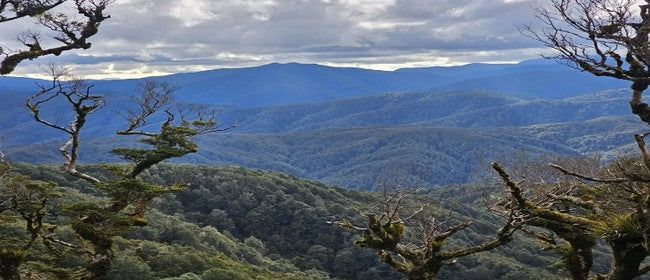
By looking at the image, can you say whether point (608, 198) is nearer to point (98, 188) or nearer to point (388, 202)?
point (388, 202)

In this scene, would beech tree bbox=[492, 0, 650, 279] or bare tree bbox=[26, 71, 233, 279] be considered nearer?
beech tree bbox=[492, 0, 650, 279]

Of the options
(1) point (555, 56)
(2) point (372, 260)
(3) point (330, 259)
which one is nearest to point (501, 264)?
(2) point (372, 260)

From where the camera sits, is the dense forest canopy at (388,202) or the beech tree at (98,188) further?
the beech tree at (98,188)

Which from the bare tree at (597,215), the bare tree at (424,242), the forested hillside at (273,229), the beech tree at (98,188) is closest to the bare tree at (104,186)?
the beech tree at (98,188)

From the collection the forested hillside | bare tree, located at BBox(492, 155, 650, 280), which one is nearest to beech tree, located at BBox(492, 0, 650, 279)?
bare tree, located at BBox(492, 155, 650, 280)

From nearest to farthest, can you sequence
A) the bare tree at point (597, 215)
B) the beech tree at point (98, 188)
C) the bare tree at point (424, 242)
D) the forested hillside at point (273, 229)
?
1. the bare tree at point (597, 215)
2. the bare tree at point (424, 242)
3. the beech tree at point (98, 188)
4. the forested hillside at point (273, 229)

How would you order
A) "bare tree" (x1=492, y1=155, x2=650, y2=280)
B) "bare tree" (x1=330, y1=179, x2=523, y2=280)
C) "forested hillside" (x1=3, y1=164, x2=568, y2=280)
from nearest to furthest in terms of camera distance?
"bare tree" (x1=492, y1=155, x2=650, y2=280), "bare tree" (x1=330, y1=179, x2=523, y2=280), "forested hillside" (x1=3, y1=164, x2=568, y2=280)

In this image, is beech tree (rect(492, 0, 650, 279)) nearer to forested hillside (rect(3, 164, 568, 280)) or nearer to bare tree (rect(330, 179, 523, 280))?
bare tree (rect(330, 179, 523, 280))

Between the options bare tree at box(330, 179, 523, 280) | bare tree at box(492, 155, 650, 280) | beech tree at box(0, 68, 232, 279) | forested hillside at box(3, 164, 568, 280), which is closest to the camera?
→ bare tree at box(492, 155, 650, 280)

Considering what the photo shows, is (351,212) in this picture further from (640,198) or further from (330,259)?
(640,198)

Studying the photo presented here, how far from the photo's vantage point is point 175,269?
5062 cm

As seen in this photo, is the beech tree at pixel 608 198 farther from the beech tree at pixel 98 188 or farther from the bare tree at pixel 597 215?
the beech tree at pixel 98 188

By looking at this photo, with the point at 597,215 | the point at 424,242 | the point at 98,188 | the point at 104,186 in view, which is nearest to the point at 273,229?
the point at 98,188

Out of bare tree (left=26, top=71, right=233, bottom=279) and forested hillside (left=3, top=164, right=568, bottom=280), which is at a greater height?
bare tree (left=26, top=71, right=233, bottom=279)
